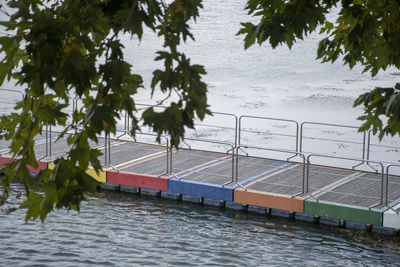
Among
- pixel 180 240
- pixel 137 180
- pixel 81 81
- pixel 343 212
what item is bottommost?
pixel 180 240

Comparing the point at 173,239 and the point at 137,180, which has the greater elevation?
the point at 137,180

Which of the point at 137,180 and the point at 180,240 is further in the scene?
the point at 137,180

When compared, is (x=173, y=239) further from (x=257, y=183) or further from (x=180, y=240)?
(x=257, y=183)

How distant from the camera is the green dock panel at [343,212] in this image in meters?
11.4

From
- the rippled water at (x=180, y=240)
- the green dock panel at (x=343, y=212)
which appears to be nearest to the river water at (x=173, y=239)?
the rippled water at (x=180, y=240)

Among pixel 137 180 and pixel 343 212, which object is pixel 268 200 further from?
pixel 137 180

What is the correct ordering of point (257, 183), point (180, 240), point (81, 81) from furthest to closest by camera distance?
point (257, 183) < point (180, 240) < point (81, 81)

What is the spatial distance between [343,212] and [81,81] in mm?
8692

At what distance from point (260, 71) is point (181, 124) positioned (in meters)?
30.0

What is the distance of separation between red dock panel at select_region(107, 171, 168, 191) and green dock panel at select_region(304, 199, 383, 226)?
115 inches

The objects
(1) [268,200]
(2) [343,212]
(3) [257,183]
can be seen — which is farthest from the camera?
(3) [257,183]

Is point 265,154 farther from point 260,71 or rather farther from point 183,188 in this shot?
point 260,71

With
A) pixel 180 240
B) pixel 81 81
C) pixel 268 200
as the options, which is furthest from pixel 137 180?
pixel 81 81

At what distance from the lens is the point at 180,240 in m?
11.0
